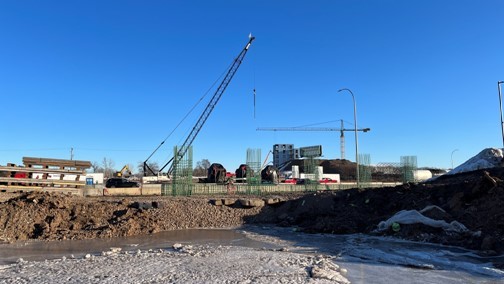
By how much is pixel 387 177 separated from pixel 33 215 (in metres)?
76.2

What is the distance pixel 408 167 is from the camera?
1817 inches

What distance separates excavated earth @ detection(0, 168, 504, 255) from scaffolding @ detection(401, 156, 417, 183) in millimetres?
25030

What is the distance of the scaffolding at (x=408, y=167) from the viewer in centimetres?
4525

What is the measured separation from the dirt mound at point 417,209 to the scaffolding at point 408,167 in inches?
973

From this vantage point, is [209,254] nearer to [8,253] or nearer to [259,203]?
[8,253]

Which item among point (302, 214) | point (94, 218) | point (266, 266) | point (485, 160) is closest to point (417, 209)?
point (302, 214)

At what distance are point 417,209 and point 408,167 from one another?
31973 mm

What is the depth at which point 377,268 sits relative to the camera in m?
8.74

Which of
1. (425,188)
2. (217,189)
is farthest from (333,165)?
(425,188)

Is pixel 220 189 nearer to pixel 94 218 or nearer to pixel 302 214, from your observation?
pixel 302 214

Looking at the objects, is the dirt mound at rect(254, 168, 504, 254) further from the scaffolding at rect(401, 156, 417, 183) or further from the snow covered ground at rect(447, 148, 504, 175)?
the scaffolding at rect(401, 156, 417, 183)

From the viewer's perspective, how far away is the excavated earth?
13.2m

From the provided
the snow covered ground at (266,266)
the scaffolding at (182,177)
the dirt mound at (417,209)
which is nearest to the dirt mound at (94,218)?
the dirt mound at (417,209)

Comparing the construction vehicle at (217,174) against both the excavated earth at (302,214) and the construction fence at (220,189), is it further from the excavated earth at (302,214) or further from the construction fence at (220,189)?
the excavated earth at (302,214)
